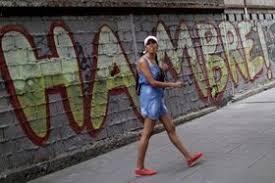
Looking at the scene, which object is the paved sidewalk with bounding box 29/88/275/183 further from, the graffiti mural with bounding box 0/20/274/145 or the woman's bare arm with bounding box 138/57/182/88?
the woman's bare arm with bounding box 138/57/182/88

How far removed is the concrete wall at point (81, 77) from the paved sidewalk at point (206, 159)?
44 centimetres

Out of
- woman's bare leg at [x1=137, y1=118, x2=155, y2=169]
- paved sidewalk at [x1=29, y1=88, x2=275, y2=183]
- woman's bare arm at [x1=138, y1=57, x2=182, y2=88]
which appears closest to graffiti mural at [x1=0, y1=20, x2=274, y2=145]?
paved sidewalk at [x1=29, y1=88, x2=275, y2=183]

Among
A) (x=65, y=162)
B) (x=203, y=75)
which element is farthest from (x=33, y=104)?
(x=203, y=75)

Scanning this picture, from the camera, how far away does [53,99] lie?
8062mm

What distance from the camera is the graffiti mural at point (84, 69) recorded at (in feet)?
24.9

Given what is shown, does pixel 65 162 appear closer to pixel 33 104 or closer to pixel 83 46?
pixel 33 104

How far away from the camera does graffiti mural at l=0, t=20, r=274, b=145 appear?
24.9ft

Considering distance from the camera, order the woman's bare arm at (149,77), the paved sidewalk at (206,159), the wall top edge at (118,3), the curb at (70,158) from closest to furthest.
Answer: the paved sidewalk at (206,159), the woman's bare arm at (149,77), the curb at (70,158), the wall top edge at (118,3)

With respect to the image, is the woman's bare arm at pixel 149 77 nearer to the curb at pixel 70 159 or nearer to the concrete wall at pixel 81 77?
the concrete wall at pixel 81 77

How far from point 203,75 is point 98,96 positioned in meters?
3.90

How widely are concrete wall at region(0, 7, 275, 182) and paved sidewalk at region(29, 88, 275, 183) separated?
44 cm

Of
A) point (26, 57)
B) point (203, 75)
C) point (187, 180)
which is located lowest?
point (187, 180)

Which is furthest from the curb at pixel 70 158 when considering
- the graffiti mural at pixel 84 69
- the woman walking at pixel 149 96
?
the woman walking at pixel 149 96

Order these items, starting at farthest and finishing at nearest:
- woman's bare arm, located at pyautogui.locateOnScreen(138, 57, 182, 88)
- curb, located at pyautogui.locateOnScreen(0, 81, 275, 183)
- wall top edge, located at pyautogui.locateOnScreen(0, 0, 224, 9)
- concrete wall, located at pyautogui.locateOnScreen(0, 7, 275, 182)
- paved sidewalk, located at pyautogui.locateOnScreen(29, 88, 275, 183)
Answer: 1. wall top edge, located at pyautogui.locateOnScreen(0, 0, 224, 9)
2. concrete wall, located at pyautogui.locateOnScreen(0, 7, 275, 182)
3. curb, located at pyautogui.locateOnScreen(0, 81, 275, 183)
4. woman's bare arm, located at pyautogui.locateOnScreen(138, 57, 182, 88)
5. paved sidewalk, located at pyautogui.locateOnScreen(29, 88, 275, 183)
